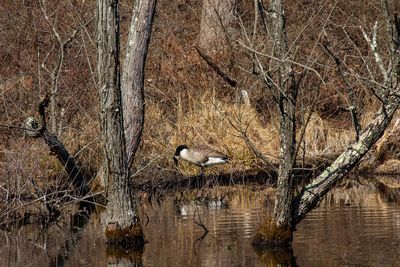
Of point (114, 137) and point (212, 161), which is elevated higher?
point (212, 161)

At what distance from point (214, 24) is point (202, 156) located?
7.76 metres

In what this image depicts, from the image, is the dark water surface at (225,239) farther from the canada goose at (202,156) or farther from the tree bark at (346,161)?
the canada goose at (202,156)

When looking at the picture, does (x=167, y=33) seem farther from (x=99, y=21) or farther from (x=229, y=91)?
(x=99, y=21)

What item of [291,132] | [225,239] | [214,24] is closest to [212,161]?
[225,239]

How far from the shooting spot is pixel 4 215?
1623cm

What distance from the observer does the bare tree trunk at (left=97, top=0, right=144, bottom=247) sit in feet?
43.8

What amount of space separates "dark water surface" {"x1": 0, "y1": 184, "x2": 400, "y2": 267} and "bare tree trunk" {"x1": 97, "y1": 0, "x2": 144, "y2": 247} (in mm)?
354

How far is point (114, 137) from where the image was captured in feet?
44.2

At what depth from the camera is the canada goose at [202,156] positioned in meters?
21.0

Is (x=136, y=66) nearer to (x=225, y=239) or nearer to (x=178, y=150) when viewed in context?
(x=178, y=150)

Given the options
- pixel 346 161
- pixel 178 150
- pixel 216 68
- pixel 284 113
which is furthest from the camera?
pixel 216 68

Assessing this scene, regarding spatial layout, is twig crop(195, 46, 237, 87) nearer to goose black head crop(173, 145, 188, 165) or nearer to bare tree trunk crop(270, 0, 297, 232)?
goose black head crop(173, 145, 188, 165)

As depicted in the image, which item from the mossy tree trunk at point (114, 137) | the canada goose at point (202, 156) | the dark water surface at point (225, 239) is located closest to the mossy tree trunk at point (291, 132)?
the dark water surface at point (225, 239)

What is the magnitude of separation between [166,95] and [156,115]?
2041 mm
